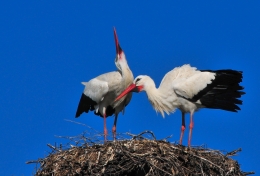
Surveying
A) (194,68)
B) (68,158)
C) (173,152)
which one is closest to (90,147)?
(68,158)

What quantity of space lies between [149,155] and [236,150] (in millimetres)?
1313

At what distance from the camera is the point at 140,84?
10797 mm

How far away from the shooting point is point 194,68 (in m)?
10.8

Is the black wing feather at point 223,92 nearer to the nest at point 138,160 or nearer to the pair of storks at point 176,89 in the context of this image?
the pair of storks at point 176,89

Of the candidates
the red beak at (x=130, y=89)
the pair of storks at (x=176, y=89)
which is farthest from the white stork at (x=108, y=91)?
the red beak at (x=130, y=89)

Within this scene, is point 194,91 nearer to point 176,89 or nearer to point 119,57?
point 176,89

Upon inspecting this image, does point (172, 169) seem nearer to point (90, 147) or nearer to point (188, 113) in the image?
point (90, 147)

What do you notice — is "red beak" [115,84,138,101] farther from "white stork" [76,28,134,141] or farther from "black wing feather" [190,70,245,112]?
"black wing feather" [190,70,245,112]

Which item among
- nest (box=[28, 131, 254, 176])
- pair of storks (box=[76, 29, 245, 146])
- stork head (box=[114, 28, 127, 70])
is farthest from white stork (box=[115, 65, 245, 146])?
nest (box=[28, 131, 254, 176])

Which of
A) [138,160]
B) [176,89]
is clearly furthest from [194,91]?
[138,160]

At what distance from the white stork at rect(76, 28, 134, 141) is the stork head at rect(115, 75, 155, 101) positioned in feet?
0.56

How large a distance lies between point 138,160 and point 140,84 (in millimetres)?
2428

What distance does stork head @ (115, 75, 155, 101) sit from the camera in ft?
35.3

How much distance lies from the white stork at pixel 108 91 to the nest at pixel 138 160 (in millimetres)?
1933
